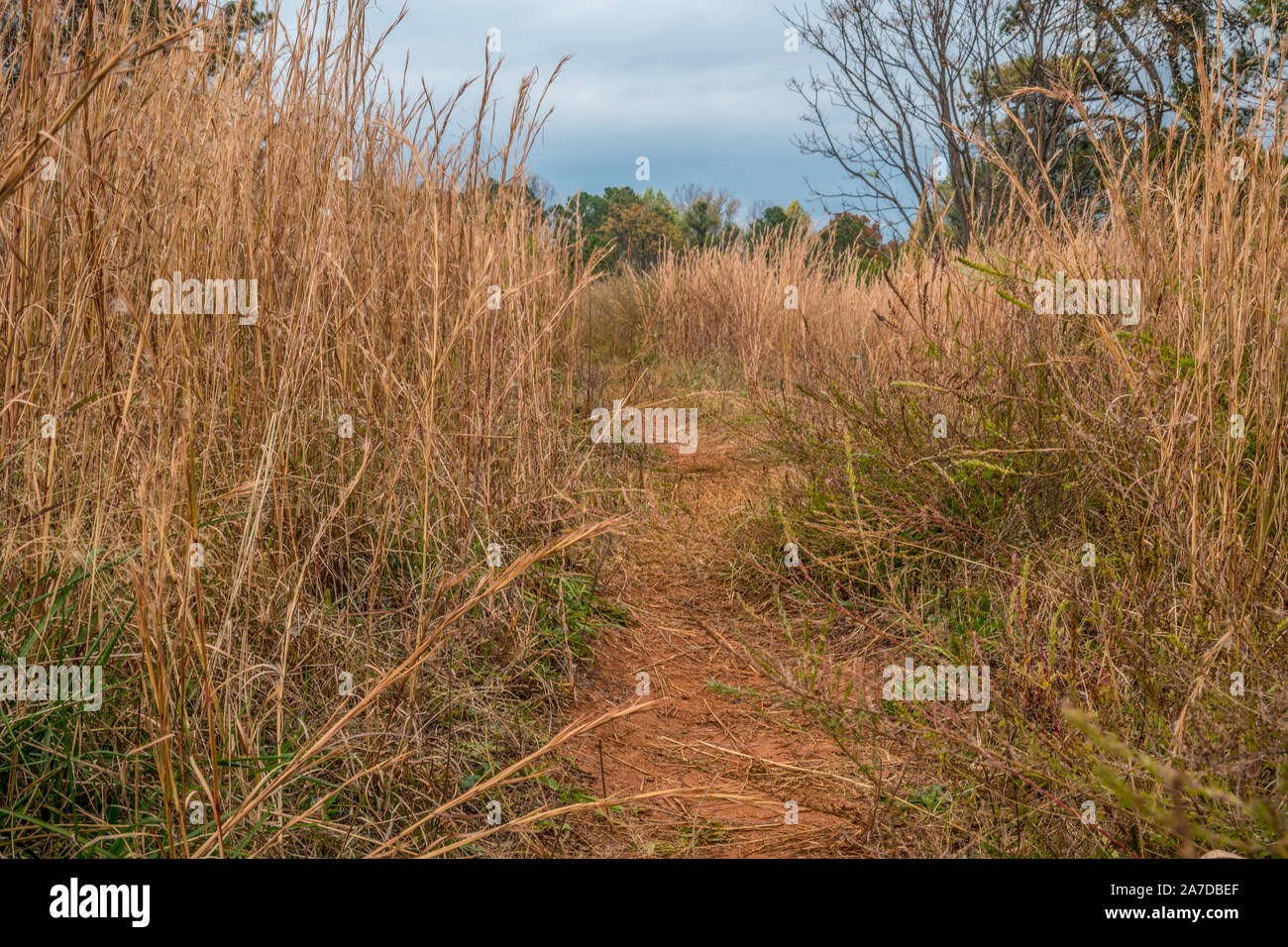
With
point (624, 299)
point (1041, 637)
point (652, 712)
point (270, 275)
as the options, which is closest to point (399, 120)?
point (270, 275)

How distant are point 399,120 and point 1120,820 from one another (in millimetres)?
2586

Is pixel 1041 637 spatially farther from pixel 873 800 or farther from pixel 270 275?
pixel 270 275

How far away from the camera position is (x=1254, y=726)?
1.20m
